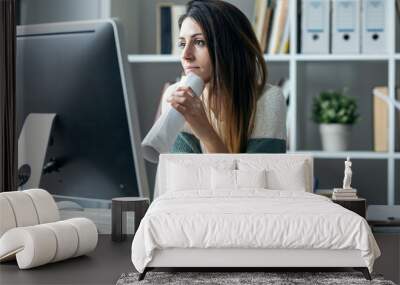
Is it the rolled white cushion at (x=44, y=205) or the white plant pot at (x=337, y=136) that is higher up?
the white plant pot at (x=337, y=136)

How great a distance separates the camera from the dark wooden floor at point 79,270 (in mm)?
3535

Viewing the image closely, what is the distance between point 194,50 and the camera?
4906mm

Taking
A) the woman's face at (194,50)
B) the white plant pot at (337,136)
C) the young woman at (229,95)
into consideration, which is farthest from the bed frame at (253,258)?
the white plant pot at (337,136)

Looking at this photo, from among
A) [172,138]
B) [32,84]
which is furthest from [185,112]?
[32,84]

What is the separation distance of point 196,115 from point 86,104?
0.88 metres

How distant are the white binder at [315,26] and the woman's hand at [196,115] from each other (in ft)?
2.92

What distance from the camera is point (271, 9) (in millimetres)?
5199

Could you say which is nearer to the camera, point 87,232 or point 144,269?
point 144,269

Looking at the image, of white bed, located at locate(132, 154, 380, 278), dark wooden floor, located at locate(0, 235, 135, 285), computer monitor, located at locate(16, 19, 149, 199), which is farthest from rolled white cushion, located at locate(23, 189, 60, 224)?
white bed, located at locate(132, 154, 380, 278)

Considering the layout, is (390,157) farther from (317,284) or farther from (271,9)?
(317,284)

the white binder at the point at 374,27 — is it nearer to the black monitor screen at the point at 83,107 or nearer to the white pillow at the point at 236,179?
the white pillow at the point at 236,179

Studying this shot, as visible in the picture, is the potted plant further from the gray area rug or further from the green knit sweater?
the gray area rug

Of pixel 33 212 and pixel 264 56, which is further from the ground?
pixel 264 56

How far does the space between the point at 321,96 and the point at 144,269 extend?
7.31ft
